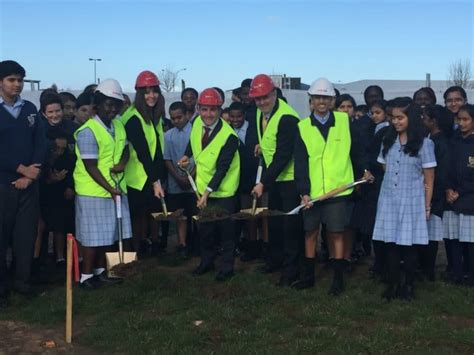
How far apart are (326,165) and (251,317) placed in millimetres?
1590

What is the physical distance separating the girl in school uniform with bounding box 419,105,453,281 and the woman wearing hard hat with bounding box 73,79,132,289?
3.11 meters

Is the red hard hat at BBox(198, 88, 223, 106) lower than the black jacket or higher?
higher

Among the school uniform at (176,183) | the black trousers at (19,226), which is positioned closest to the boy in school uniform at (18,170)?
the black trousers at (19,226)

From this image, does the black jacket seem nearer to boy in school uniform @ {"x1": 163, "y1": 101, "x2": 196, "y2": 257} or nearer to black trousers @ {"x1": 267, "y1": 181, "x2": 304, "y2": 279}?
black trousers @ {"x1": 267, "y1": 181, "x2": 304, "y2": 279}

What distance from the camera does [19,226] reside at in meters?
5.91

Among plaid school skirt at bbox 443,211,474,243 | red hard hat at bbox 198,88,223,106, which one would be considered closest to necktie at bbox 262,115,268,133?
red hard hat at bbox 198,88,223,106

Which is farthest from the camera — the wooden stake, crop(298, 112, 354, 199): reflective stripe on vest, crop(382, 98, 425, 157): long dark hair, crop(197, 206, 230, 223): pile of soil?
crop(197, 206, 230, 223): pile of soil

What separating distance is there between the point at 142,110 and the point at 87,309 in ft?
7.46

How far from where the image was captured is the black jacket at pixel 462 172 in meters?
6.02

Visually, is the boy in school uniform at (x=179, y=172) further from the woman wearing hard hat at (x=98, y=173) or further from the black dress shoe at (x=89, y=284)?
the black dress shoe at (x=89, y=284)

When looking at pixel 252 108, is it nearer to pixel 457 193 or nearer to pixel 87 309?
pixel 457 193

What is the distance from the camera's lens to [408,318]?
5.19 m

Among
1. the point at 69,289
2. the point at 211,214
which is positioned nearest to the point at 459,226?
the point at 211,214

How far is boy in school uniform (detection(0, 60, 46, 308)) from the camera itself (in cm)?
566
